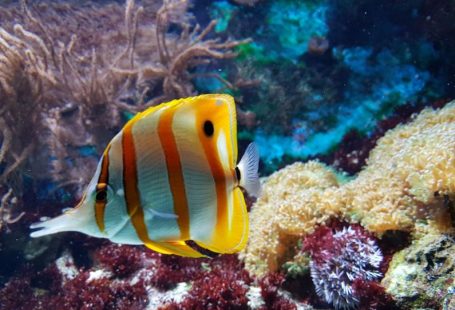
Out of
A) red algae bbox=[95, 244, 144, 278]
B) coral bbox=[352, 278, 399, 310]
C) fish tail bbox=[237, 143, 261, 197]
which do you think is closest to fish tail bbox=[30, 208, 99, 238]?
fish tail bbox=[237, 143, 261, 197]

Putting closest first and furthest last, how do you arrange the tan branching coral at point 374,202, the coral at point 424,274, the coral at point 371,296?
the coral at point 424,274, the coral at point 371,296, the tan branching coral at point 374,202

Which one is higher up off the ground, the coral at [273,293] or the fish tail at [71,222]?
the coral at [273,293]

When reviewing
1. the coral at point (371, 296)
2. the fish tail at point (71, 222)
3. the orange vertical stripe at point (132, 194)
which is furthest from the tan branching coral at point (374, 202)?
the fish tail at point (71, 222)

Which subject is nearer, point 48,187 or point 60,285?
point 60,285

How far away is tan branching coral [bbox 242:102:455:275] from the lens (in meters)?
3.23

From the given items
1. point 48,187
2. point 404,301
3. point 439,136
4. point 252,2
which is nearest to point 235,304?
point 404,301

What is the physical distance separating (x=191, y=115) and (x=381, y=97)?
231 inches

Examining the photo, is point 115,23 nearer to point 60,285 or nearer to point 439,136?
point 60,285

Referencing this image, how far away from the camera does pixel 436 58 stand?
6.55 meters

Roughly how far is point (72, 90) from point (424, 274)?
536 centimetres

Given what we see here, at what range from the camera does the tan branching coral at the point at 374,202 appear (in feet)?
10.6

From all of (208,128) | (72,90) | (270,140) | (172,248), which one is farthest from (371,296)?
(72,90)

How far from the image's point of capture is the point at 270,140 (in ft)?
21.2

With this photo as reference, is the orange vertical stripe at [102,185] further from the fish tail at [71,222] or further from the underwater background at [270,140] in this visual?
the underwater background at [270,140]
